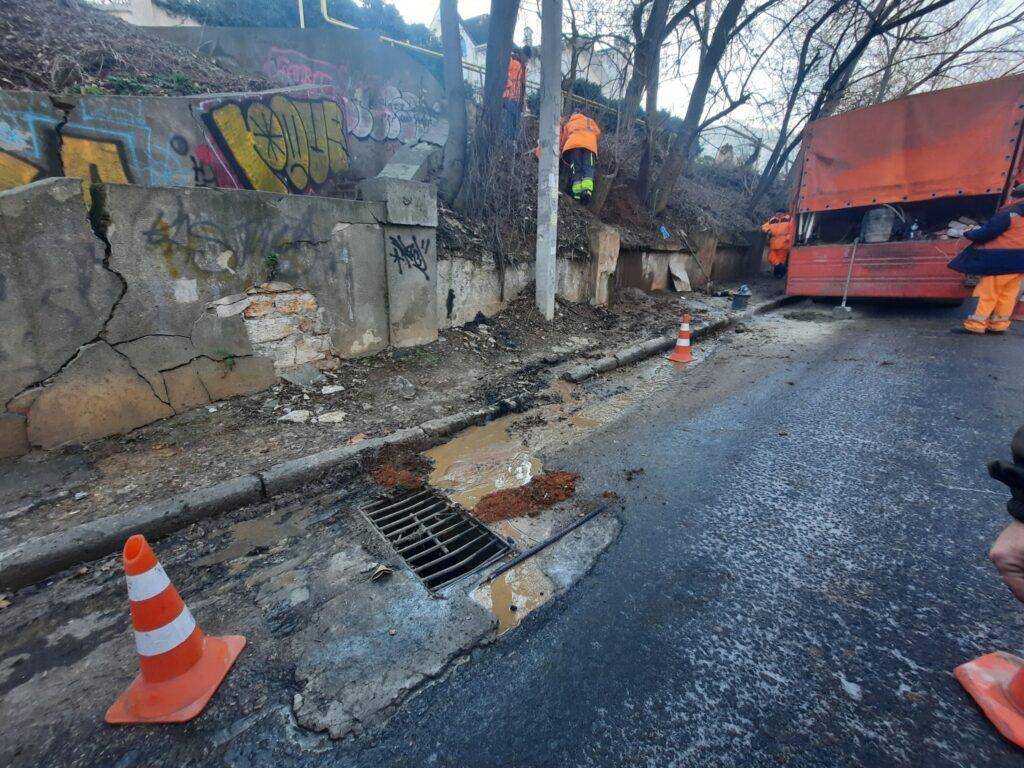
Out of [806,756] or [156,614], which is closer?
[806,756]

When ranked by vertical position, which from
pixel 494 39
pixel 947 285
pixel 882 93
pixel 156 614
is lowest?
pixel 156 614

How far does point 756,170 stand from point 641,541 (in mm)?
24008

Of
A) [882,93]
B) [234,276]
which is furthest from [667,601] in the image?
[882,93]

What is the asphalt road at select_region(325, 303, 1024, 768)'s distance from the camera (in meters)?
1.48

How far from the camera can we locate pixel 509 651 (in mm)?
1848

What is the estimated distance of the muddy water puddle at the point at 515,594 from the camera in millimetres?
2033


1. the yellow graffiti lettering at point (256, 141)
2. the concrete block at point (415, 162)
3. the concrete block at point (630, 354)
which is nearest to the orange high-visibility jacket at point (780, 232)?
the concrete block at point (630, 354)

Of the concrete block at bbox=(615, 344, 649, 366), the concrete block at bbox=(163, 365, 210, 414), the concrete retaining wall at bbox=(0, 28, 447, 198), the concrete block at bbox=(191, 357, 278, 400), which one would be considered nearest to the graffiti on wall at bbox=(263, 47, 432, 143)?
the concrete retaining wall at bbox=(0, 28, 447, 198)

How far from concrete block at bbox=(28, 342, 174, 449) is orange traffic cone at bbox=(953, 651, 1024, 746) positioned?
16.9ft

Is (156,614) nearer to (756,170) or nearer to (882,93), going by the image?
(882,93)

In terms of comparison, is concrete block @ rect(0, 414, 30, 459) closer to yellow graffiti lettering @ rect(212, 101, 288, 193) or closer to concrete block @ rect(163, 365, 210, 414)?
concrete block @ rect(163, 365, 210, 414)

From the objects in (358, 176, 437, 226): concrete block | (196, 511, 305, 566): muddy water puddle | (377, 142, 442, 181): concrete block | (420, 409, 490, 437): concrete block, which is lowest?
(196, 511, 305, 566): muddy water puddle

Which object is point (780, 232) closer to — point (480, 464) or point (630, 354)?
point (630, 354)

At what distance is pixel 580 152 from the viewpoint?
8.74 metres
